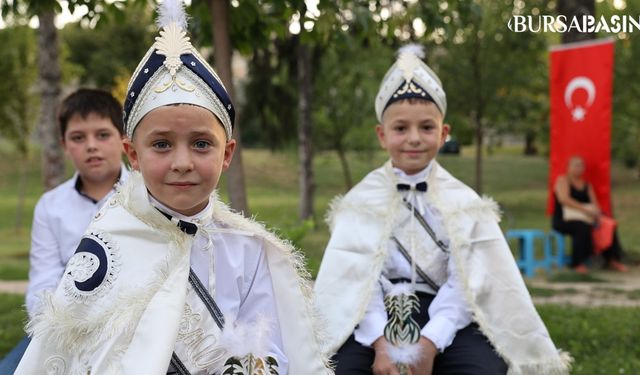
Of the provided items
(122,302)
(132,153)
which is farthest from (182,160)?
(122,302)

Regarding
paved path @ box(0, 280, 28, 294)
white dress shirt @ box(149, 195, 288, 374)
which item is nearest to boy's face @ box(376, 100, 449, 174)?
white dress shirt @ box(149, 195, 288, 374)

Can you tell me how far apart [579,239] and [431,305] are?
8.25 metres

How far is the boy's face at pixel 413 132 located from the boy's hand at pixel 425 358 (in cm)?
89

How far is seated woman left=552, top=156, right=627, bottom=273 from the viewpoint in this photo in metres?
Result: 11.3

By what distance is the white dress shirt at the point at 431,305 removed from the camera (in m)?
3.59

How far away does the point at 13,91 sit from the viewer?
18875mm

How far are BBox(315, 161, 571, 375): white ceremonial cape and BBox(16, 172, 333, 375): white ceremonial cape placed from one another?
4.18 feet

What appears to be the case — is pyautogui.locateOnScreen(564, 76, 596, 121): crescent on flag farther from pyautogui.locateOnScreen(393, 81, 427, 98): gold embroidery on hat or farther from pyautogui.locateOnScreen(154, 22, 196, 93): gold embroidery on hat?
pyautogui.locateOnScreen(154, 22, 196, 93): gold embroidery on hat

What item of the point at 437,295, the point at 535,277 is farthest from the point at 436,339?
the point at 535,277

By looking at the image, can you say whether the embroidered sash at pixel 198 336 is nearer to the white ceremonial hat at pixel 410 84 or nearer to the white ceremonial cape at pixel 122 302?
the white ceremonial cape at pixel 122 302

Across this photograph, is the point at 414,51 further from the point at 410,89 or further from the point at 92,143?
the point at 92,143

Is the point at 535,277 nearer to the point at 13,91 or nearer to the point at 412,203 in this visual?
the point at 412,203

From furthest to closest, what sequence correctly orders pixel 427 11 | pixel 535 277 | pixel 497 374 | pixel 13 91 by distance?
1. pixel 13 91
2. pixel 535 277
3. pixel 427 11
4. pixel 497 374

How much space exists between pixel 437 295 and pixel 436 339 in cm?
29
